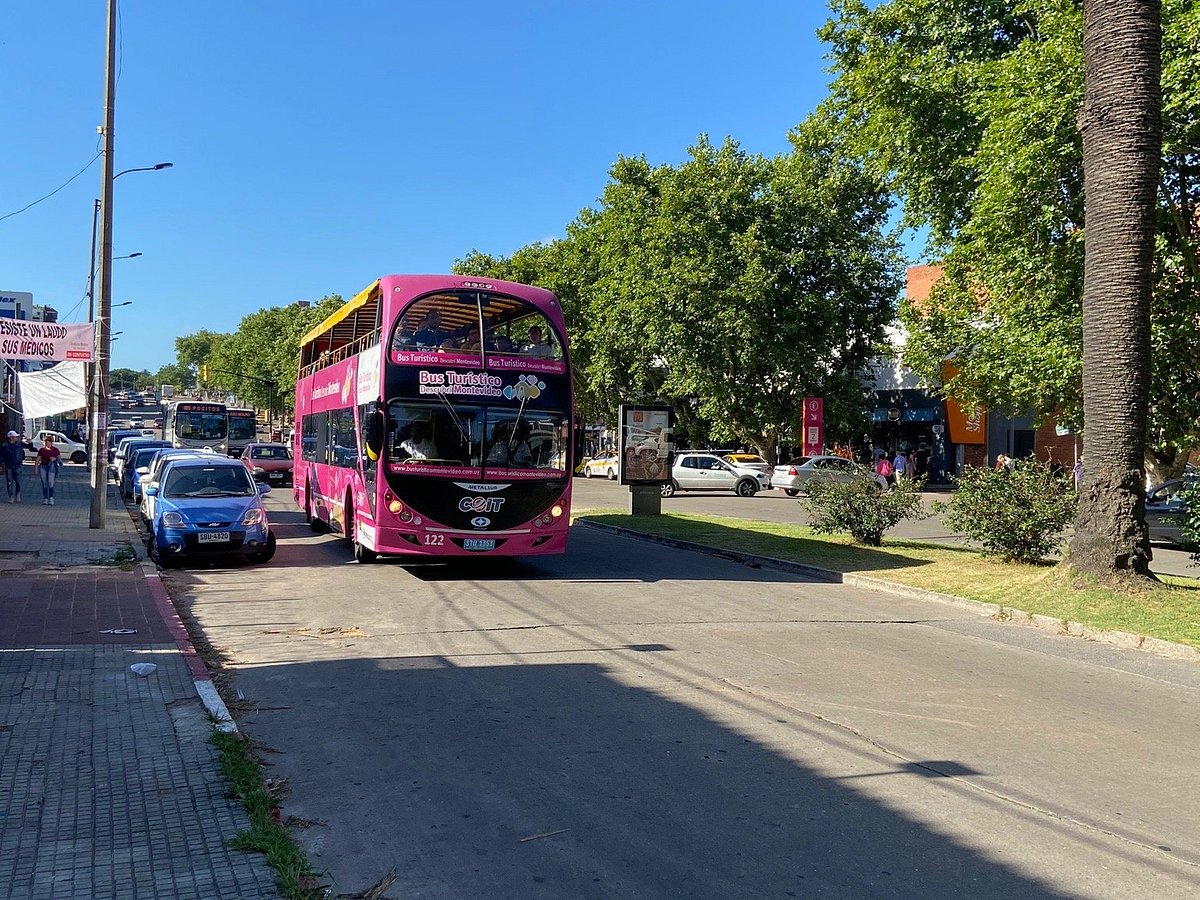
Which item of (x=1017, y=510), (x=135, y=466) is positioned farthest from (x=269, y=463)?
(x=1017, y=510)

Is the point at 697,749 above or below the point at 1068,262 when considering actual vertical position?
below

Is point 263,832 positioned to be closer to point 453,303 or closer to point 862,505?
point 453,303

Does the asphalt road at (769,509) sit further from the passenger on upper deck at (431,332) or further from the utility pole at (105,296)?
the utility pole at (105,296)

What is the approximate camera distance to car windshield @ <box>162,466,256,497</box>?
16047 millimetres

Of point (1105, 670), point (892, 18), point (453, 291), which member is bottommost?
point (1105, 670)

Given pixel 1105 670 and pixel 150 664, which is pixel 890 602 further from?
pixel 150 664

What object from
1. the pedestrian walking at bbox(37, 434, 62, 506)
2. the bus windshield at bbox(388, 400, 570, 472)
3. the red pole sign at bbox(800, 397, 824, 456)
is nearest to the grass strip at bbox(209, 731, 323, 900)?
the bus windshield at bbox(388, 400, 570, 472)

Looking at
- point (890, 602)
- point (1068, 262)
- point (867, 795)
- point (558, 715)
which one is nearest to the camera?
point (867, 795)

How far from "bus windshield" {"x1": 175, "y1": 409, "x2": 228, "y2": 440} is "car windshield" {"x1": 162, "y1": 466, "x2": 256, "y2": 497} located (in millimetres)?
31310

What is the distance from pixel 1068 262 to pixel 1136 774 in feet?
49.4

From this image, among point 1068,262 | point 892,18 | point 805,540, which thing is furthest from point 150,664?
point 892,18

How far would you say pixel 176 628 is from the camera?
31.7 ft

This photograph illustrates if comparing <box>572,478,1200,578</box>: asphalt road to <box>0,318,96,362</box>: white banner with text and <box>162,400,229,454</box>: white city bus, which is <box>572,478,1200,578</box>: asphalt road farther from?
<box>162,400,229,454</box>: white city bus

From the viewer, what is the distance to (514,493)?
1391cm
